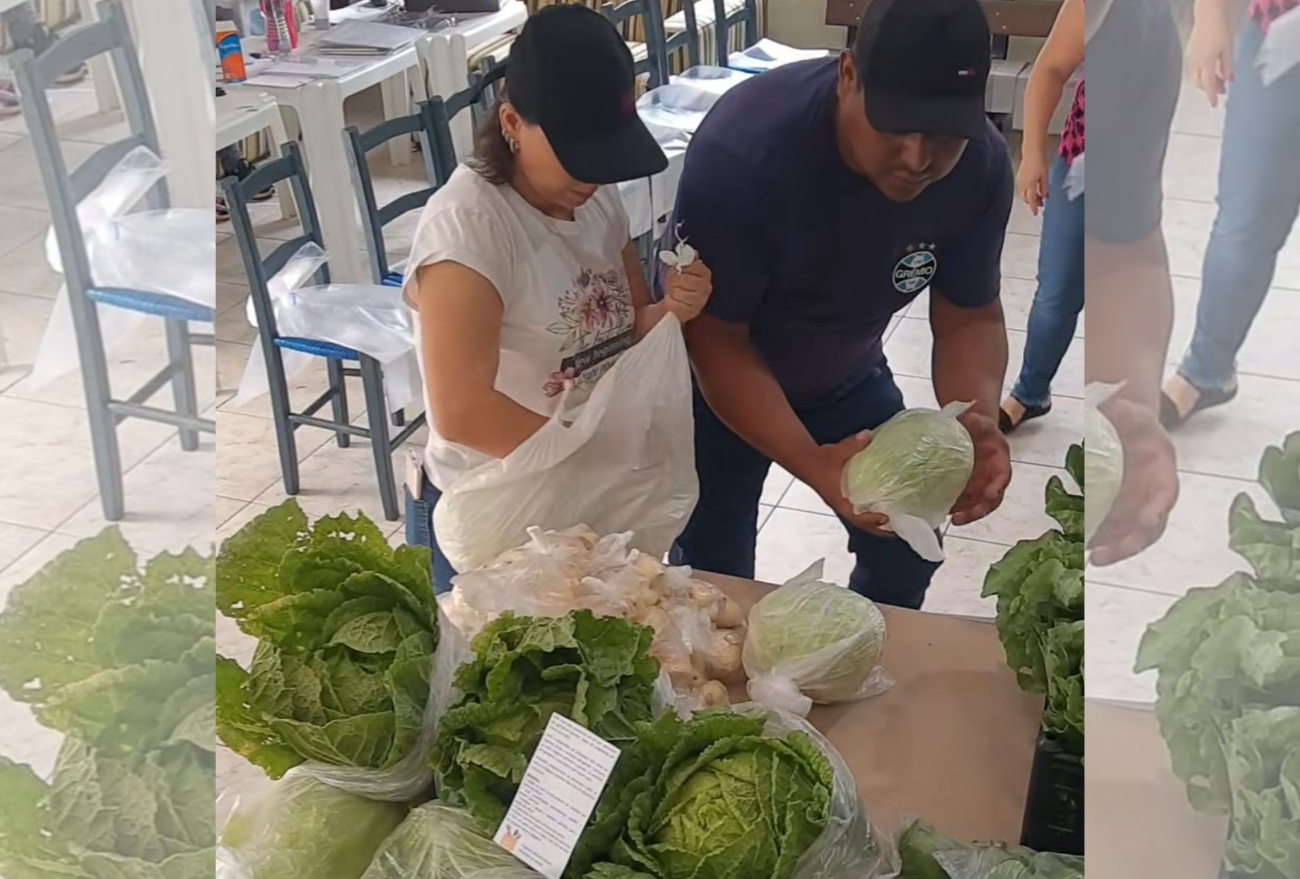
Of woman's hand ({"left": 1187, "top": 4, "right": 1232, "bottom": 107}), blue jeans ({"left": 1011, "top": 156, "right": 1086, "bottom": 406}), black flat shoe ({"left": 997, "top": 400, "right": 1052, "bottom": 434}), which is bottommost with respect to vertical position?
black flat shoe ({"left": 997, "top": 400, "right": 1052, "bottom": 434})

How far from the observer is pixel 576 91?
1302 millimetres

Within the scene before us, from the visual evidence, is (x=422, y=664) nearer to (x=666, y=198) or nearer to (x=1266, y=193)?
(x=1266, y=193)

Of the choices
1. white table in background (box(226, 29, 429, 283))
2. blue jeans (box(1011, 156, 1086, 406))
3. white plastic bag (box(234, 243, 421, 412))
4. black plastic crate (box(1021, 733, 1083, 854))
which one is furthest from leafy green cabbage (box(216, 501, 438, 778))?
white table in background (box(226, 29, 429, 283))

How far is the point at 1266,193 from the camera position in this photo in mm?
522

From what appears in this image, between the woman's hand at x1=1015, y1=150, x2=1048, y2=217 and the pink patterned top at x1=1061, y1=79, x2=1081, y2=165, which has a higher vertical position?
the pink patterned top at x1=1061, y1=79, x2=1081, y2=165

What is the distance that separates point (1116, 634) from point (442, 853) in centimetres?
50

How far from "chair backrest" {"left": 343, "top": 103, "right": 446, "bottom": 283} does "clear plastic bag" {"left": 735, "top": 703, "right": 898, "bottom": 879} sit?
187cm

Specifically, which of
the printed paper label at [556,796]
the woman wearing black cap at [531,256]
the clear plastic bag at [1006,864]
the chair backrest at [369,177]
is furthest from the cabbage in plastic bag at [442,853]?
the chair backrest at [369,177]

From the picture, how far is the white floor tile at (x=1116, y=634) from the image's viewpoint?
572 millimetres

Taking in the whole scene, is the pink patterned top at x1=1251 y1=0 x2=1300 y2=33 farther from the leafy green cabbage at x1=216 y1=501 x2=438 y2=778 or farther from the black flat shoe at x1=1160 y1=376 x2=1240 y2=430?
the leafy green cabbage at x1=216 y1=501 x2=438 y2=778

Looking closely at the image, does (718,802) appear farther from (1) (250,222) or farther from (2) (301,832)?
(1) (250,222)

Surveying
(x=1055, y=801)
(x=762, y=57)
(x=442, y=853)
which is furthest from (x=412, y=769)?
(x=762, y=57)

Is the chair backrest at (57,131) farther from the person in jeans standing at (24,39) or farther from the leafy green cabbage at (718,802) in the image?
the leafy green cabbage at (718,802)

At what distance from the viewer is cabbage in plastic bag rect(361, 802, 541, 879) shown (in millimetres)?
860
